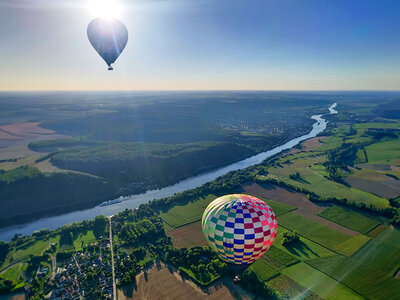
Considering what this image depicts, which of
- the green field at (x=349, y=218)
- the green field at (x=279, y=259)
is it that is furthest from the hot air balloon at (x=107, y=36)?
the green field at (x=349, y=218)

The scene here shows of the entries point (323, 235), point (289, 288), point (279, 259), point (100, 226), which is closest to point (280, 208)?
point (323, 235)

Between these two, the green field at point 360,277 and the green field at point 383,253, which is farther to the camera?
the green field at point 383,253

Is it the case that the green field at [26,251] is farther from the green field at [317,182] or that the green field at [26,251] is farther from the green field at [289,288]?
the green field at [317,182]

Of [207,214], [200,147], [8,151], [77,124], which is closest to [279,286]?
[207,214]

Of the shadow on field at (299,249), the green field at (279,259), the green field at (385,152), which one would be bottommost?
the green field at (385,152)

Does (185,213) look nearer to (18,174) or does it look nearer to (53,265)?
(53,265)
